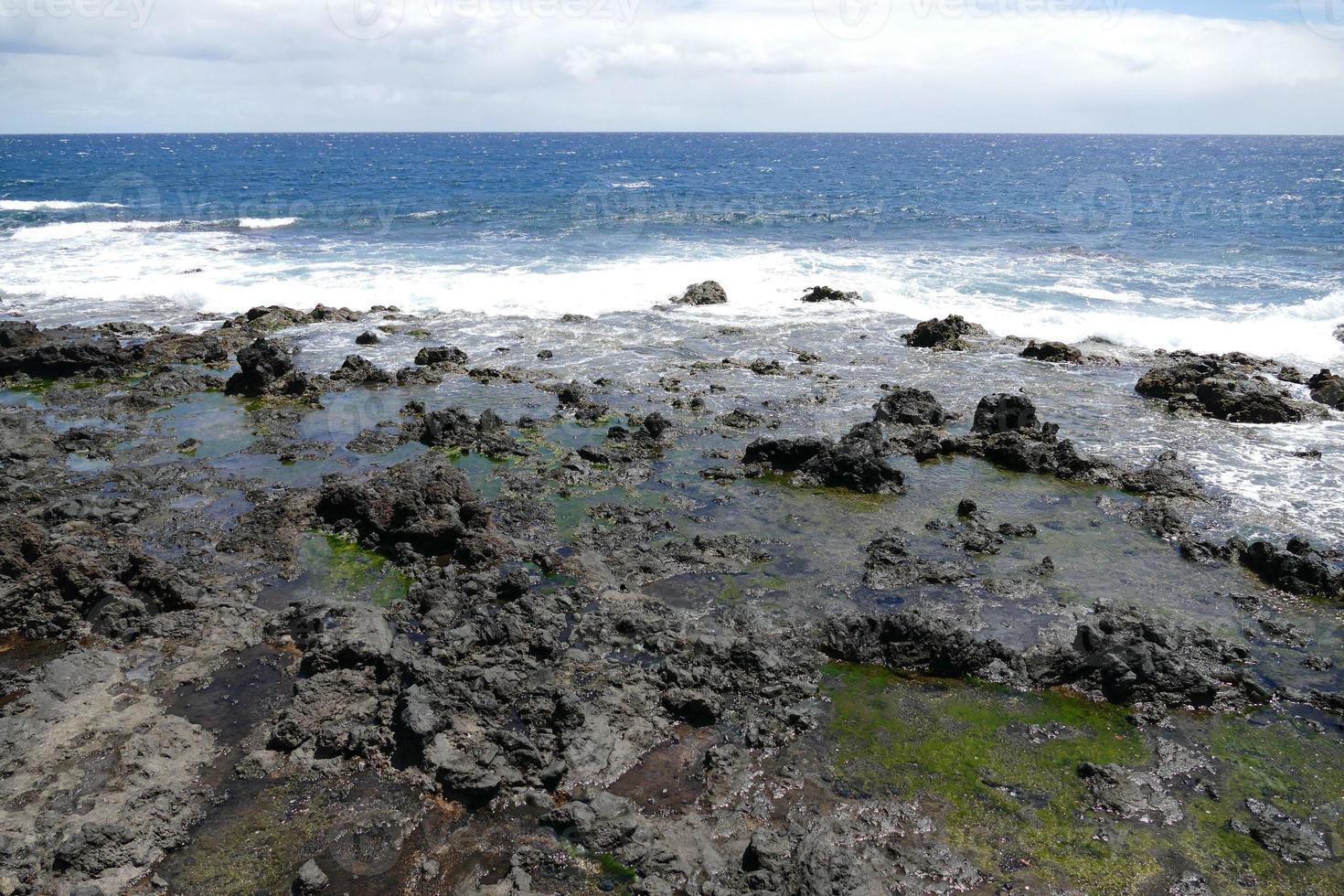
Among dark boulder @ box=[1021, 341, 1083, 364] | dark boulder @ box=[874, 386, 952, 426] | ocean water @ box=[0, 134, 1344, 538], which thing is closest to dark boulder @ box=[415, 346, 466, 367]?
ocean water @ box=[0, 134, 1344, 538]

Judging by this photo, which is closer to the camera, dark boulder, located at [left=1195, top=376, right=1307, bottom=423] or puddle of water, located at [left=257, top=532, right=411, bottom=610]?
puddle of water, located at [left=257, top=532, right=411, bottom=610]

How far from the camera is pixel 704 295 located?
3534cm

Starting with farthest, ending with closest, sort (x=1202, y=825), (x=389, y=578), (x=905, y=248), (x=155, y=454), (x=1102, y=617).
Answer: (x=905, y=248) < (x=155, y=454) < (x=389, y=578) < (x=1102, y=617) < (x=1202, y=825)

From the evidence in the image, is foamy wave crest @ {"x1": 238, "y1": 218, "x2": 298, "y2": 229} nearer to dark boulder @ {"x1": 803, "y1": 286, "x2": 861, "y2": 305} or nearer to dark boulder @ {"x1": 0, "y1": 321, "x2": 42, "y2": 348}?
dark boulder @ {"x1": 0, "y1": 321, "x2": 42, "y2": 348}

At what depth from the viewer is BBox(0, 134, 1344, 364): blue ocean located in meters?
34.0

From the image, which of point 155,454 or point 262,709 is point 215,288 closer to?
point 155,454

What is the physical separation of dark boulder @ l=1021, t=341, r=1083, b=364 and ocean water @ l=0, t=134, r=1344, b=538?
1039mm

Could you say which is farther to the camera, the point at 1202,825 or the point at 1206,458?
the point at 1206,458

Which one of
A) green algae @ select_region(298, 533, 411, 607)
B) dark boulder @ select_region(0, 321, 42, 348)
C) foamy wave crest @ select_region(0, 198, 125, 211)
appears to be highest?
foamy wave crest @ select_region(0, 198, 125, 211)

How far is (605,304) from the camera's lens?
3475 centimetres

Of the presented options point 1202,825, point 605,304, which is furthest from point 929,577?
point 605,304

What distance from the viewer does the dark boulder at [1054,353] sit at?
88.5 feet

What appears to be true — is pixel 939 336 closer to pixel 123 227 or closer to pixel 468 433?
pixel 468 433

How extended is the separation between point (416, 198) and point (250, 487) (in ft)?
198
